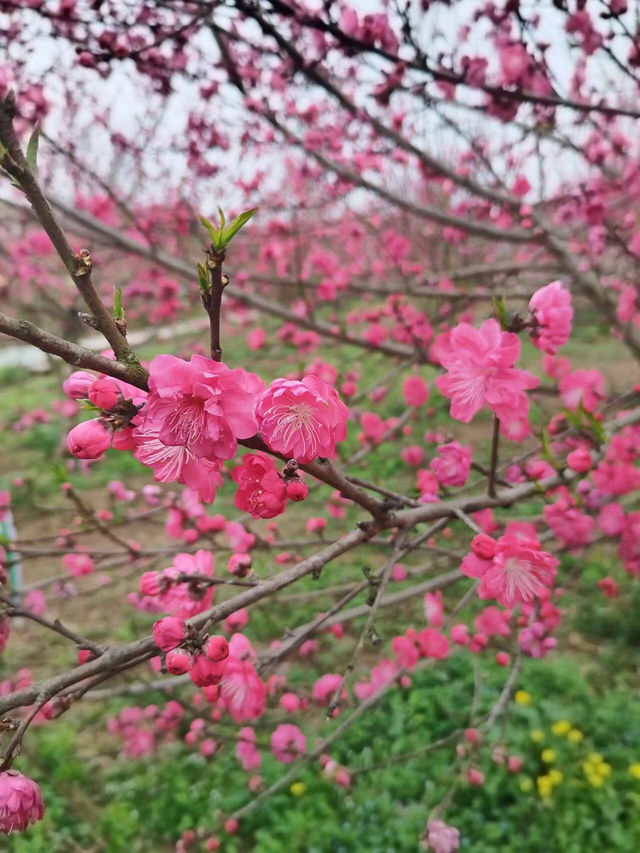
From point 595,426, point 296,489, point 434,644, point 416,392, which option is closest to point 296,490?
point 296,489

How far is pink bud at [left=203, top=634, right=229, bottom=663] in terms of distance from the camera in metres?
0.99

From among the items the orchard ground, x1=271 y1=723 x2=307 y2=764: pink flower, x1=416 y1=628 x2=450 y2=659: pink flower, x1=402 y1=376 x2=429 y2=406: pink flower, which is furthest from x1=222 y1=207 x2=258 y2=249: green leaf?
x1=402 y1=376 x2=429 y2=406: pink flower

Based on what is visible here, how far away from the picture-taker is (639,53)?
6.87 ft

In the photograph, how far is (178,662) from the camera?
0.90 meters

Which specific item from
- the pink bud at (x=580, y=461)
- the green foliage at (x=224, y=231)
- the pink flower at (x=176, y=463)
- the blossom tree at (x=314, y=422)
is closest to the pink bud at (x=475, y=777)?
the blossom tree at (x=314, y=422)

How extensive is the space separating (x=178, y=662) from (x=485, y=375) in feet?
2.73

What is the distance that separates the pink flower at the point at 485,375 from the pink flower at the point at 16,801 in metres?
1.01

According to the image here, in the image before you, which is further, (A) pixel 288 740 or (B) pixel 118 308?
(A) pixel 288 740

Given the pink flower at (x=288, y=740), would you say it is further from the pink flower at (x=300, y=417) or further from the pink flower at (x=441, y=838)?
the pink flower at (x=300, y=417)

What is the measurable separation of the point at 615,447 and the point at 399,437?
3923 millimetres

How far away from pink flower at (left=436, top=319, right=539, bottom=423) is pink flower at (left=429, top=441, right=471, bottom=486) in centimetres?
29

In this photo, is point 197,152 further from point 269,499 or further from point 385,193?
point 269,499

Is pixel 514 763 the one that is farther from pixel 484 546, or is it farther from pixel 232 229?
pixel 232 229

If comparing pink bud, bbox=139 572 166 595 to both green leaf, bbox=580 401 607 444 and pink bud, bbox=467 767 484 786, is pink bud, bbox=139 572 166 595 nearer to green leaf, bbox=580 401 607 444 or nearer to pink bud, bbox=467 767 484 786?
green leaf, bbox=580 401 607 444
